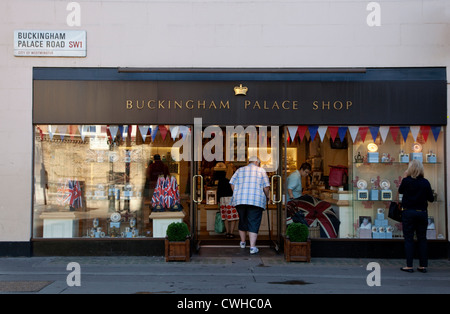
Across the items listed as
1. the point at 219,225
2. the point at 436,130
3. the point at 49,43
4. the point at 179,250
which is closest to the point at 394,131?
the point at 436,130

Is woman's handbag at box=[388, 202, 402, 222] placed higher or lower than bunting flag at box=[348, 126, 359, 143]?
lower

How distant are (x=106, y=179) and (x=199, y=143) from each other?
6.86 ft

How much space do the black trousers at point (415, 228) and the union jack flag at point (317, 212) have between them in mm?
1635

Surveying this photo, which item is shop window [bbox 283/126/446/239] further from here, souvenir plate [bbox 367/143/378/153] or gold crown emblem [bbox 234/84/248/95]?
gold crown emblem [bbox 234/84/248/95]

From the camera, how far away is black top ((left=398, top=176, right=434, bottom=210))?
7.65 metres

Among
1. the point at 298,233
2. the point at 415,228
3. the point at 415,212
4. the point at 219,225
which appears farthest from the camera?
the point at 219,225

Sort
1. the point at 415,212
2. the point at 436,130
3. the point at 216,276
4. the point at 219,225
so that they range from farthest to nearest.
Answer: the point at 219,225 → the point at 436,130 → the point at 415,212 → the point at 216,276

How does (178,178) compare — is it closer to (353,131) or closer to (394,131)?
(353,131)

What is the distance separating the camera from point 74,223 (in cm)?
902

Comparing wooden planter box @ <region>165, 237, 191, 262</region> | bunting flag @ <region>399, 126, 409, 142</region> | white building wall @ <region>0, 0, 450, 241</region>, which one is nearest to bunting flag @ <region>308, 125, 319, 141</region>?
white building wall @ <region>0, 0, 450, 241</region>

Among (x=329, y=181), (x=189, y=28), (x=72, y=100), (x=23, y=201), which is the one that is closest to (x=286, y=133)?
(x=329, y=181)

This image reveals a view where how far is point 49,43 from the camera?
344 inches

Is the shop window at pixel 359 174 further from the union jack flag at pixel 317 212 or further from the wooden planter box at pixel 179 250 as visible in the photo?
the wooden planter box at pixel 179 250

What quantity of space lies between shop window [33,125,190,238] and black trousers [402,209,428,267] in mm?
4212
